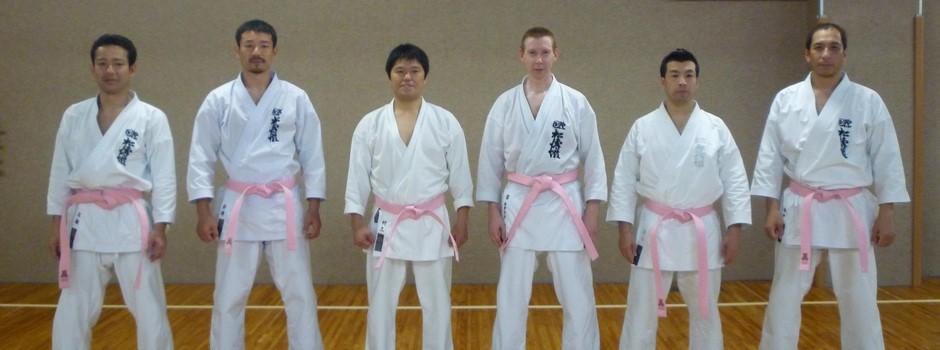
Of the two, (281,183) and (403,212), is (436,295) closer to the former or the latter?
(403,212)

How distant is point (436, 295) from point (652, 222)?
0.92 m

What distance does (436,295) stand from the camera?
315 centimetres

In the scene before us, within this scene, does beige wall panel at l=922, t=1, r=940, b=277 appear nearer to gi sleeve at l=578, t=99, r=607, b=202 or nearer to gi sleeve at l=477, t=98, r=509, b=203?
gi sleeve at l=578, t=99, r=607, b=202

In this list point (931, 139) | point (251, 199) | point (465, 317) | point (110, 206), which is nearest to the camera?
point (110, 206)

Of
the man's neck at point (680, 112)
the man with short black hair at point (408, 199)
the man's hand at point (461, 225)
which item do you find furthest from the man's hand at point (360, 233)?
the man's neck at point (680, 112)

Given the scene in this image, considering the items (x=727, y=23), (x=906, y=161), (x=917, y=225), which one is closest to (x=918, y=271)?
(x=917, y=225)

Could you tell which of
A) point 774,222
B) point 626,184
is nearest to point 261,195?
point 626,184

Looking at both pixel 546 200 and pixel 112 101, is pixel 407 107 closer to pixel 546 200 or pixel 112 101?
pixel 546 200

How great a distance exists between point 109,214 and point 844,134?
117 inches

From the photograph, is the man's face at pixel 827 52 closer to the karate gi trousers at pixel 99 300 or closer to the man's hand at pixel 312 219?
the man's hand at pixel 312 219

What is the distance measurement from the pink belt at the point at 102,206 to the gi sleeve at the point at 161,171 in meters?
0.06

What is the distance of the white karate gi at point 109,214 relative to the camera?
10.0 ft

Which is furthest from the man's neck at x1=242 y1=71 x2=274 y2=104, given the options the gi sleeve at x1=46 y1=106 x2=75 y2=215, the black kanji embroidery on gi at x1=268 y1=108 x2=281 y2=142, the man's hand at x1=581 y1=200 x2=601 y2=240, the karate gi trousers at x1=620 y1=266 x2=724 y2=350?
the karate gi trousers at x1=620 y1=266 x2=724 y2=350

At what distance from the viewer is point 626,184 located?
3.23 meters
